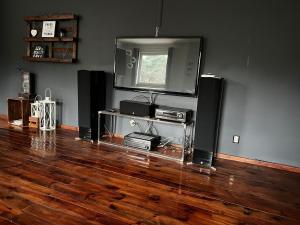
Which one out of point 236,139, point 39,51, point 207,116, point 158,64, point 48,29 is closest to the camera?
point 207,116

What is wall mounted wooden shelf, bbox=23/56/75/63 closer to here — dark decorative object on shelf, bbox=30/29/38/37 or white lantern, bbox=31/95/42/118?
dark decorative object on shelf, bbox=30/29/38/37

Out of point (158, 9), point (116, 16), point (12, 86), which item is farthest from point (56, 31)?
point (158, 9)

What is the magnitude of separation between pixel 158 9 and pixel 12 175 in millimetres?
2666

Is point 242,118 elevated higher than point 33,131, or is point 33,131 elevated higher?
point 242,118

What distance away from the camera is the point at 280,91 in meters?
3.12

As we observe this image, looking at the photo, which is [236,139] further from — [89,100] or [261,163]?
[89,100]

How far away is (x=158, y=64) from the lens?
359 centimetres

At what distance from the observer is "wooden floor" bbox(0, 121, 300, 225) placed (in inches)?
76.9

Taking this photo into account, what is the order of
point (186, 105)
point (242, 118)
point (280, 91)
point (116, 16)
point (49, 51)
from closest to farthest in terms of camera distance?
1. point (280, 91)
2. point (242, 118)
3. point (186, 105)
4. point (116, 16)
5. point (49, 51)

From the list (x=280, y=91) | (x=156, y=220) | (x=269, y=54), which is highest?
(x=269, y=54)

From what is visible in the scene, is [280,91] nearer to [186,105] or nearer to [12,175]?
[186,105]

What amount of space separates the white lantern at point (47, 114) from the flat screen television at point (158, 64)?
48.8 inches

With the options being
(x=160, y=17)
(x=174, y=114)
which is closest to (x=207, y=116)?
(x=174, y=114)

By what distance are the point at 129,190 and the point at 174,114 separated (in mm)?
1266
